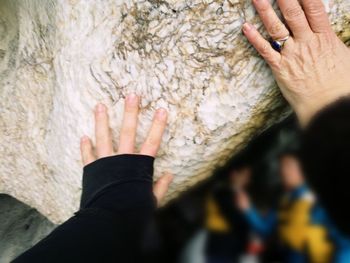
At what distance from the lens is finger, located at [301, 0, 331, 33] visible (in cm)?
71

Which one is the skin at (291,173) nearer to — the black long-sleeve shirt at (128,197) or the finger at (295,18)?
the black long-sleeve shirt at (128,197)

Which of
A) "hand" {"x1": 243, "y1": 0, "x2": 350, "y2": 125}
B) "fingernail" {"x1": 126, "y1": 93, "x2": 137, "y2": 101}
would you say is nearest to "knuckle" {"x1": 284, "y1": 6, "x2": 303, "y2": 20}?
"hand" {"x1": 243, "y1": 0, "x2": 350, "y2": 125}

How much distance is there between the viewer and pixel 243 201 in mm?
445

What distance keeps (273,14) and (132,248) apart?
45cm

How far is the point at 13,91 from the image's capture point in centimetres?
117

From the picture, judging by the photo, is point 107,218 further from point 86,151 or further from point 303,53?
point 303,53

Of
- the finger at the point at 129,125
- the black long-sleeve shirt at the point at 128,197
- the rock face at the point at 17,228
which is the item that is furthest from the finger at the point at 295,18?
the rock face at the point at 17,228

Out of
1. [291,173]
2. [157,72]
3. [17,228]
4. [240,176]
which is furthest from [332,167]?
[17,228]

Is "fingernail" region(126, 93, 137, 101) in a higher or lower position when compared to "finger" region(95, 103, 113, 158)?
higher

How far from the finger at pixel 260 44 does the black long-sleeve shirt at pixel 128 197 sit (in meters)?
0.22

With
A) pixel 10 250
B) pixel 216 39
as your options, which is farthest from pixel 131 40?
pixel 10 250

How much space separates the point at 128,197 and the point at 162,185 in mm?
177

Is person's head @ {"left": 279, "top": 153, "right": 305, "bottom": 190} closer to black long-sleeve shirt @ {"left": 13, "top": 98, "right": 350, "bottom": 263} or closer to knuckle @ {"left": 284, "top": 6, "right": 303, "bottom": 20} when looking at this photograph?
black long-sleeve shirt @ {"left": 13, "top": 98, "right": 350, "bottom": 263}

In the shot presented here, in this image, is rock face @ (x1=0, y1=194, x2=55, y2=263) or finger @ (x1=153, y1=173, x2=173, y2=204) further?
rock face @ (x1=0, y1=194, x2=55, y2=263)
